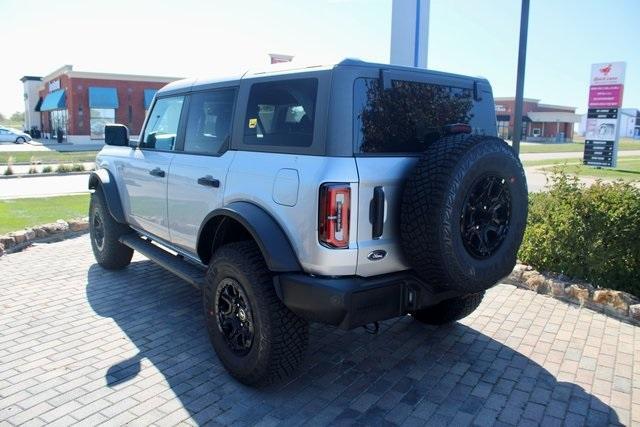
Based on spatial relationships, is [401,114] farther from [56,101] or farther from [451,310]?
[56,101]

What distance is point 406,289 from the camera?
3055 mm

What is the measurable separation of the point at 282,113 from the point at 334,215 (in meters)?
0.90

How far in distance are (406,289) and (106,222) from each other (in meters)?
3.83

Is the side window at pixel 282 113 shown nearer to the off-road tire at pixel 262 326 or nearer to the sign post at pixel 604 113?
the off-road tire at pixel 262 326

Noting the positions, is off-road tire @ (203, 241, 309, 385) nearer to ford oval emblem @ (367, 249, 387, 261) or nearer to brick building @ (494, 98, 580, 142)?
ford oval emblem @ (367, 249, 387, 261)

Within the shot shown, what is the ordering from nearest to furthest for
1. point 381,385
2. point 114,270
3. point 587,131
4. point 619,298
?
point 381,385 → point 619,298 → point 114,270 → point 587,131

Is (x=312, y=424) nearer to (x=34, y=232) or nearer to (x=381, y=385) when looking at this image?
(x=381, y=385)

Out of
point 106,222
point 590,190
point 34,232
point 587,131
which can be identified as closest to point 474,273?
point 590,190

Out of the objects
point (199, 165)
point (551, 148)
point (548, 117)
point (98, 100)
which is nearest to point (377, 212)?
point (199, 165)

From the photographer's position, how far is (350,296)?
9.18 feet

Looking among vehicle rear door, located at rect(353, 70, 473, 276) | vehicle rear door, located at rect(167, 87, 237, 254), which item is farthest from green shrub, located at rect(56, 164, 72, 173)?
vehicle rear door, located at rect(353, 70, 473, 276)

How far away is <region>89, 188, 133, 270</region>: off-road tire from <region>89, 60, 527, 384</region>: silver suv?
7.09ft

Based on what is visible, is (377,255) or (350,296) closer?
(350,296)

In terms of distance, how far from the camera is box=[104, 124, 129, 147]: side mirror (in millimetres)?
5246
